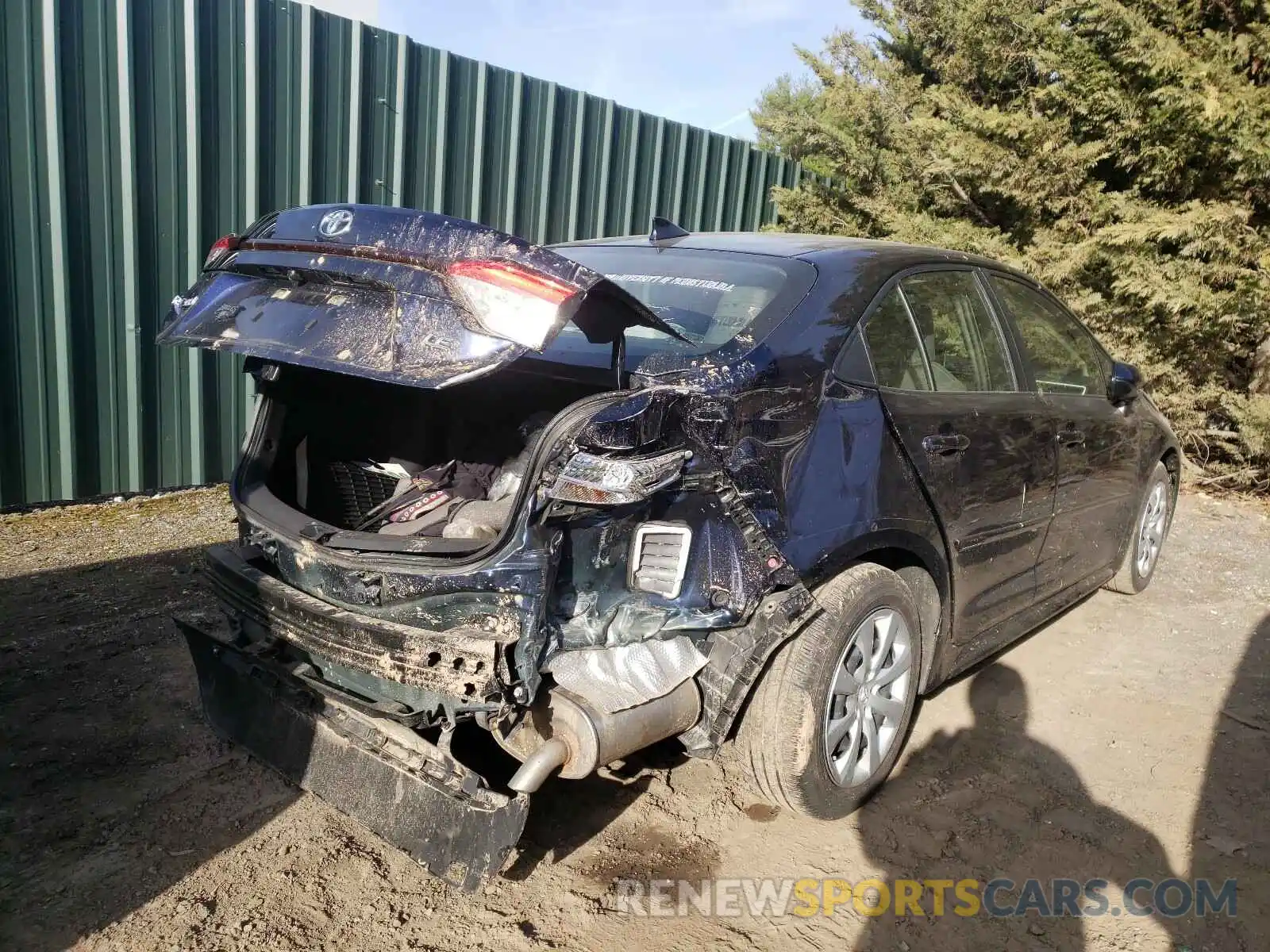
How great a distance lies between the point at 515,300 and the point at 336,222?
66cm

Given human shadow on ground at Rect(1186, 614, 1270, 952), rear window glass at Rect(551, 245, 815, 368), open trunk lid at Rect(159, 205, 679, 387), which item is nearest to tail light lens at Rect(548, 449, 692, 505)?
open trunk lid at Rect(159, 205, 679, 387)

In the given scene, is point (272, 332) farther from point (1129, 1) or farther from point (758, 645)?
point (1129, 1)

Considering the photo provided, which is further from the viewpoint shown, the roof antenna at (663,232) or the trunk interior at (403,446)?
the roof antenna at (663,232)

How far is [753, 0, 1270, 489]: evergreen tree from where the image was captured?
687 centimetres

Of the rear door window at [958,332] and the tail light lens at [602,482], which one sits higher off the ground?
the rear door window at [958,332]

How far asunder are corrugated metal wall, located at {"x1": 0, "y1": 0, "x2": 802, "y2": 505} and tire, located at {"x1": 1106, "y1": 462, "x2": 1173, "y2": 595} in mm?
4918

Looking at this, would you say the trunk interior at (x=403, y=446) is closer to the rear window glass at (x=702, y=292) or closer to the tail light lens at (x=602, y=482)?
the rear window glass at (x=702, y=292)

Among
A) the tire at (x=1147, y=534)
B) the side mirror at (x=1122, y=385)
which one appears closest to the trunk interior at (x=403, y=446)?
the side mirror at (x=1122, y=385)

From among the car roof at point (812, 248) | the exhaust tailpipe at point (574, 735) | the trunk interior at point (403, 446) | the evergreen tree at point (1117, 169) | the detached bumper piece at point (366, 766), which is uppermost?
the evergreen tree at point (1117, 169)

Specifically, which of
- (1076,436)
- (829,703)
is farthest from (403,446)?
(1076,436)

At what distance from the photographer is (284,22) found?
5.68 m

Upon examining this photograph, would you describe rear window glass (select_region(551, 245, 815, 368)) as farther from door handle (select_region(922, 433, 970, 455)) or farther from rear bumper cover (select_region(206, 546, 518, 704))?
rear bumper cover (select_region(206, 546, 518, 704))

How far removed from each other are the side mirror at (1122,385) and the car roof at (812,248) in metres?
0.94

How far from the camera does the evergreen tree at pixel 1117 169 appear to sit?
687cm
